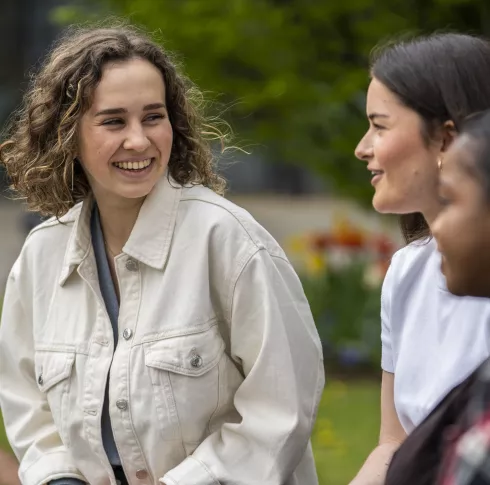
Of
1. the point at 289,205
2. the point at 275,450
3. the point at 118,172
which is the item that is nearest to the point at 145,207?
the point at 118,172

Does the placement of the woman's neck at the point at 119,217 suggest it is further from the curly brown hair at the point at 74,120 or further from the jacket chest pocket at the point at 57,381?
the jacket chest pocket at the point at 57,381

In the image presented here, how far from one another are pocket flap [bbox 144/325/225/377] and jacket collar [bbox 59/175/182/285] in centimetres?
22

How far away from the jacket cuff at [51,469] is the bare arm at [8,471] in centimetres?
21

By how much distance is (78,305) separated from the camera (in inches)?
129

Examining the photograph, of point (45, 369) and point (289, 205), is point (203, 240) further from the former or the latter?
point (289, 205)

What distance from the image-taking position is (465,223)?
6.41 ft

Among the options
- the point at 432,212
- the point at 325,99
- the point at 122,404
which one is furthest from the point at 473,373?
the point at 325,99

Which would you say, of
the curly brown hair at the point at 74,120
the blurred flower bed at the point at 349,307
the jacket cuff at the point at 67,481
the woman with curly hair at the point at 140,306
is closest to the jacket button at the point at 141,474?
the woman with curly hair at the point at 140,306

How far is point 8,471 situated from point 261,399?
964 millimetres

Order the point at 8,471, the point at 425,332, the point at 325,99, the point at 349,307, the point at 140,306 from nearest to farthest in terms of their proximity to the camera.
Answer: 1. the point at 425,332
2. the point at 140,306
3. the point at 8,471
4. the point at 325,99
5. the point at 349,307

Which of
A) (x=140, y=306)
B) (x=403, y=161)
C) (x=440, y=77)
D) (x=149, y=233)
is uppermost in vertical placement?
(x=440, y=77)

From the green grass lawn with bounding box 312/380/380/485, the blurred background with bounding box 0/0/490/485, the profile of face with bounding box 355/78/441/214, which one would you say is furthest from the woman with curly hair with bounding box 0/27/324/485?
the green grass lawn with bounding box 312/380/380/485

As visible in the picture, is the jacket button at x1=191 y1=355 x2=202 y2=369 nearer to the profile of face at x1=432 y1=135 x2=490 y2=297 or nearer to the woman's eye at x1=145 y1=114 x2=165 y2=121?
the woman's eye at x1=145 y1=114 x2=165 y2=121

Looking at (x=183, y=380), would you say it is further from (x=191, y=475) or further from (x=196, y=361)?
(x=191, y=475)
